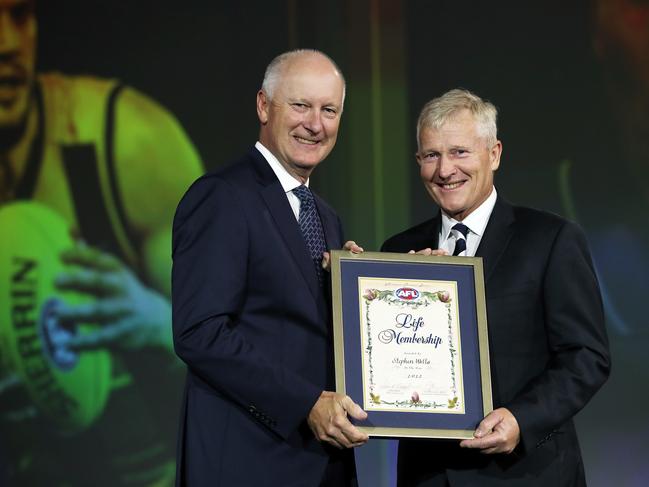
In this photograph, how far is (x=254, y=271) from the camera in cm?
250

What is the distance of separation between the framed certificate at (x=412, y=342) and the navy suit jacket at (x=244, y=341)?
0.10 meters

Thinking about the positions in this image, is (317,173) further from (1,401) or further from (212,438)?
(212,438)

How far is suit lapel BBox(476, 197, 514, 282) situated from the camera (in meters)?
2.71

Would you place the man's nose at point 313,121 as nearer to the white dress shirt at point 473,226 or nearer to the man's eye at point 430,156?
the man's eye at point 430,156

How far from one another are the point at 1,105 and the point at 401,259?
264 cm

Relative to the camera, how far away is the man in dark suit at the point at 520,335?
8.31ft

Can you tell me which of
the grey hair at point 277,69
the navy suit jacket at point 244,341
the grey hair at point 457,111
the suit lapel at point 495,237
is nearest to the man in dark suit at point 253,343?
the navy suit jacket at point 244,341

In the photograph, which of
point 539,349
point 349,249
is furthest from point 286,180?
point 539,349

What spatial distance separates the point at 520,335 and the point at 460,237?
0.35 meters

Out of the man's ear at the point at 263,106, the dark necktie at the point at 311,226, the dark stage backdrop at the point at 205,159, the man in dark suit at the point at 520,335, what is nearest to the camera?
the man in dark suit at the point at 520,335

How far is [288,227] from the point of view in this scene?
2.58 meters

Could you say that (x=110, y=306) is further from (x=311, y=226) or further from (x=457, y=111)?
(x=457, y=111)

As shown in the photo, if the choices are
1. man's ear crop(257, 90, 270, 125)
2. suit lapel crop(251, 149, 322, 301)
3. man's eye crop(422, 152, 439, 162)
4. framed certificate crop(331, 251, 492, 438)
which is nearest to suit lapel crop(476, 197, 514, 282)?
→ framed certificate crop(331, 251, 492, 438)

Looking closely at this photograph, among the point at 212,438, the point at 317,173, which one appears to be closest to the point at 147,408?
the point at 317,173
